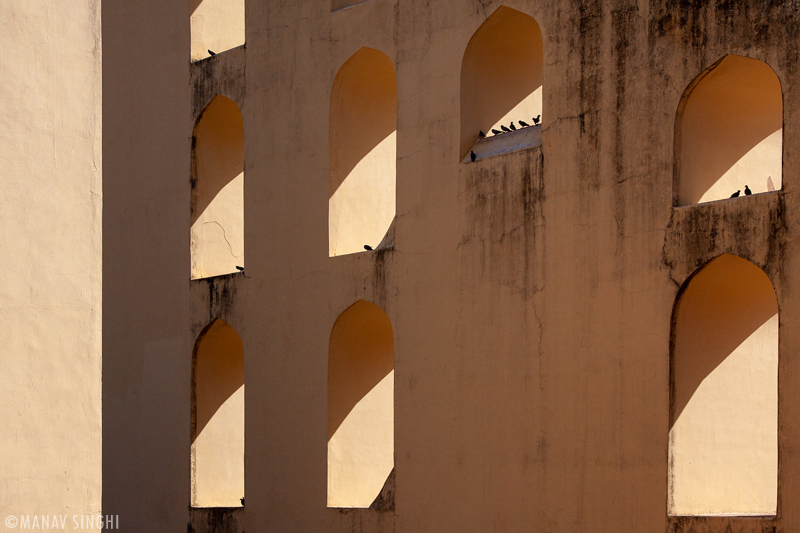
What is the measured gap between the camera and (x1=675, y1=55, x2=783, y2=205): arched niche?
8117mm

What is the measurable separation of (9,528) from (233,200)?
743 cm

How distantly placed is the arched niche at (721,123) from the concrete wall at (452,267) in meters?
0.17

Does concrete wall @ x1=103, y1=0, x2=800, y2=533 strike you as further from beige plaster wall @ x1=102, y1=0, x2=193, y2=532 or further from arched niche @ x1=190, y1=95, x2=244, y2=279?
arched niche @ x1=190, y1=95, x2=244, y2=279

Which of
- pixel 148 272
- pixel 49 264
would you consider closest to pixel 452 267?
pixel 148 272

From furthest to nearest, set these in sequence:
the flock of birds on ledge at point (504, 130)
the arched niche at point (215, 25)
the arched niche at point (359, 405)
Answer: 1. the arched niche at point (215, 25)
2. the arched niche at point (359, 405)
3. the flock of birds on ledge at point (504, 130)

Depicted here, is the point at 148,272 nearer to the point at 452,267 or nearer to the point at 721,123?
the point at 452,267

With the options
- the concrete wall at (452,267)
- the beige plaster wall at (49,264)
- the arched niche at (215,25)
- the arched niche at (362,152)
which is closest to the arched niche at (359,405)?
the concrete wall at (452,267)

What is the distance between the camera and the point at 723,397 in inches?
333

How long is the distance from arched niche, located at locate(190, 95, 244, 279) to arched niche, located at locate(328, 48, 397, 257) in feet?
5.13

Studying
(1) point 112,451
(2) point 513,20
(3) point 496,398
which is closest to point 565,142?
(2) point 513,20

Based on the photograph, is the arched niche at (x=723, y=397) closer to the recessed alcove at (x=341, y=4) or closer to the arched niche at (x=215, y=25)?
the recessed alcove at (x=341, y=4)

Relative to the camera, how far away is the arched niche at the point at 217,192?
39.6 ft

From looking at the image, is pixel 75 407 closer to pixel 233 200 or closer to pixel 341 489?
pixel 341 489

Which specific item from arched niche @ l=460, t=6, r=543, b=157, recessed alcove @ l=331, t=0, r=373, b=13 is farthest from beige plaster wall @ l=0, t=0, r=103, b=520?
recessed alcove @ l=331, t=0, r=373, b=13
